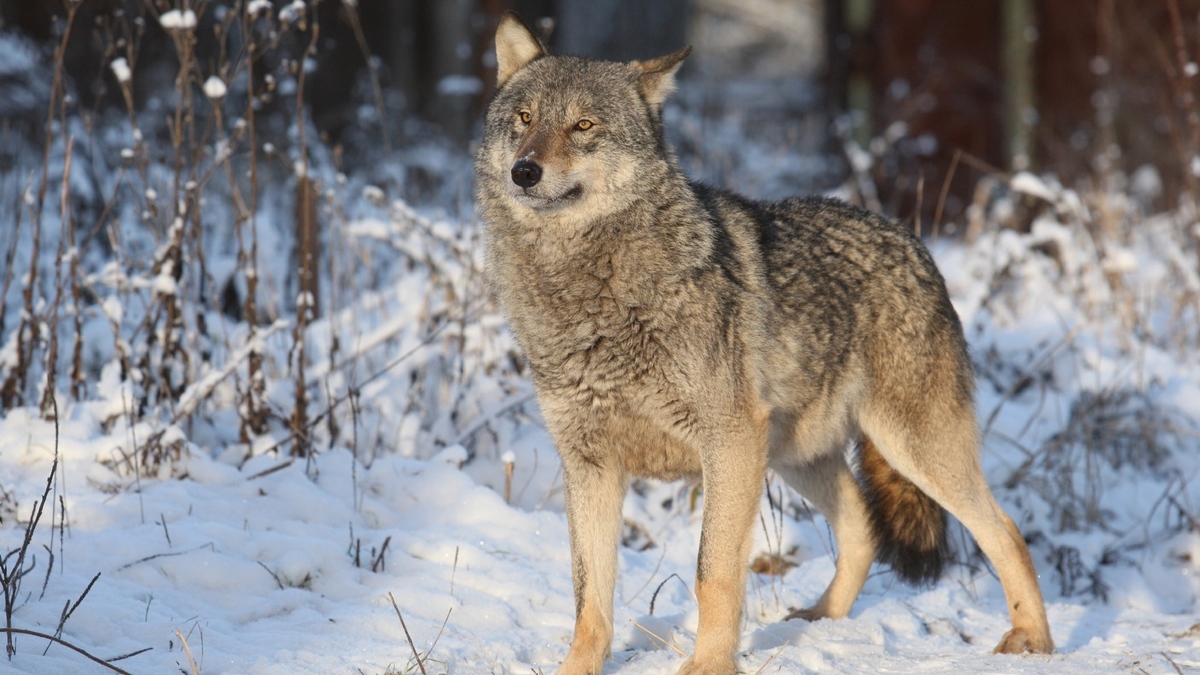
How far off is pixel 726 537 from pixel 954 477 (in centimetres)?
117

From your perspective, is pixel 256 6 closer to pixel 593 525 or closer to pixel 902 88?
pixel 593 525

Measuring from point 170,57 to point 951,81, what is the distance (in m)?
8.64

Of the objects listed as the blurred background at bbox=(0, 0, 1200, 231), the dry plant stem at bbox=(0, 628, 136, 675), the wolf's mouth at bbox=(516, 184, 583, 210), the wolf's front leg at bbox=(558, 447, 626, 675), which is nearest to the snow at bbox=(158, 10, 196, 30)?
the wolf's mouth at bbox=(516, 184, 583, 210)

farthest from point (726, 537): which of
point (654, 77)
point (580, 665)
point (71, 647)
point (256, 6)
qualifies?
point (256, 6)

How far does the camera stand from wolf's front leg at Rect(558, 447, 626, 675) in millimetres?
3689

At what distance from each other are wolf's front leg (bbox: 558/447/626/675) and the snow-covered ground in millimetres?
160

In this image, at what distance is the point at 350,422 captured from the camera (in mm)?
5777

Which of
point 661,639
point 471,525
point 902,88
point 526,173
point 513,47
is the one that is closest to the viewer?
point 526,173

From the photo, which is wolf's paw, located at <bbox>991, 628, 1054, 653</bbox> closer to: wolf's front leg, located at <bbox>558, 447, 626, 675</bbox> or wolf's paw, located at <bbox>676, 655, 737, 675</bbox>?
wolf's paw, located at <bbox>676, 655, 737, 675</bbox>

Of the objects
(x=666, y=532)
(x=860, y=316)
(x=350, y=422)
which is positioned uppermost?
(x=860, y=316)

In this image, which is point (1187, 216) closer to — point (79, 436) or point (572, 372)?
point (572, 372)

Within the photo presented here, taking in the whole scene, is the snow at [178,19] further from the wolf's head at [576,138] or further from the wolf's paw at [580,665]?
the wolf's paw at [580,665]

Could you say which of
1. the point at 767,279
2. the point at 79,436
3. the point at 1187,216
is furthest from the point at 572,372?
the point at 1187,216

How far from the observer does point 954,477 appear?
166 inches
